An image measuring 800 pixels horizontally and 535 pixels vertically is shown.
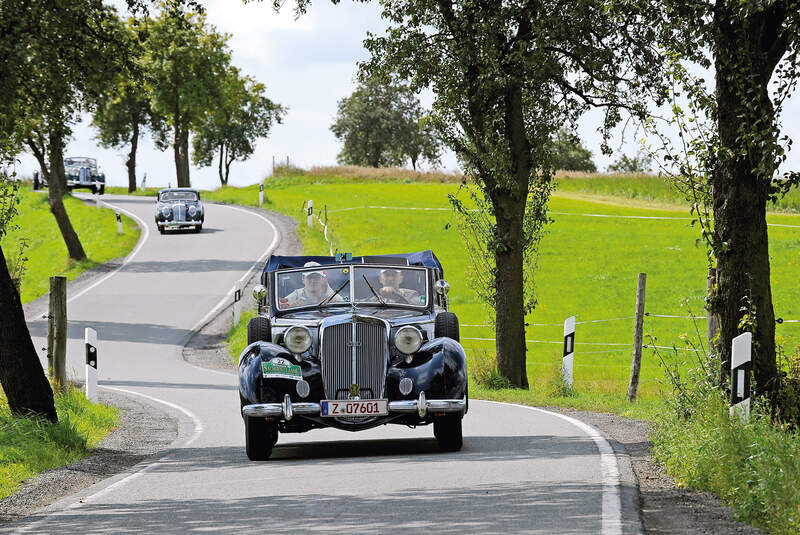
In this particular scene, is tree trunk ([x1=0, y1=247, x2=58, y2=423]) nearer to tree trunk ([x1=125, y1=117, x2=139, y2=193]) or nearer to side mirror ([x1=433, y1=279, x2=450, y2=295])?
side mirror ([x1=433, y1=279, x2=450, y2=295])

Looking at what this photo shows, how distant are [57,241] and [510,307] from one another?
3361cm

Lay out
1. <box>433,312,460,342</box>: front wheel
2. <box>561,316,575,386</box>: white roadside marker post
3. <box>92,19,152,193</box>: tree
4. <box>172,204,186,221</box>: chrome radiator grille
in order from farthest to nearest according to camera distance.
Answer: <box>92,19,152,193</box>: tree
<box>172,204,186,221</box>: chrome radiator grille
<box>561,316,575,386</box>: white roadside marker post
<box>433,312,460,342</box>: front wheel

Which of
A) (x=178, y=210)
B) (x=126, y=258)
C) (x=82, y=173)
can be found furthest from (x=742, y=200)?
(x=82, y=173)

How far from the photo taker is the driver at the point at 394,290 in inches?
510

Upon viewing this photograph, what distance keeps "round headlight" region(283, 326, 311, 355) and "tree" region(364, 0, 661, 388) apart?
8.51m

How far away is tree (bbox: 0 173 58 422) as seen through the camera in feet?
43.6

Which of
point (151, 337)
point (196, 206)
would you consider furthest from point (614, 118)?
point (196, 206)

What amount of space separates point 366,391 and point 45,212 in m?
50.6

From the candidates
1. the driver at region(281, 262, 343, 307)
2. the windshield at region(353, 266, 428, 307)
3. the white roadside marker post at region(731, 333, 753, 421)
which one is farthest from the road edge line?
the driver at region(281, 262, 343, 307)

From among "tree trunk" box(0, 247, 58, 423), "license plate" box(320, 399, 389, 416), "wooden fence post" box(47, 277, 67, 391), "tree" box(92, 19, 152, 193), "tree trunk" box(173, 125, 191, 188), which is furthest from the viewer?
"tree" box(92, 19, 152, 193)

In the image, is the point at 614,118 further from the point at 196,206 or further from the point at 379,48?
the point at 196,206

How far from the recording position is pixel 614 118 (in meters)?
21.3

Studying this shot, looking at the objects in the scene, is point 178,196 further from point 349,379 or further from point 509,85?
point 349,379

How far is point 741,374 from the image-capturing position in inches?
405
